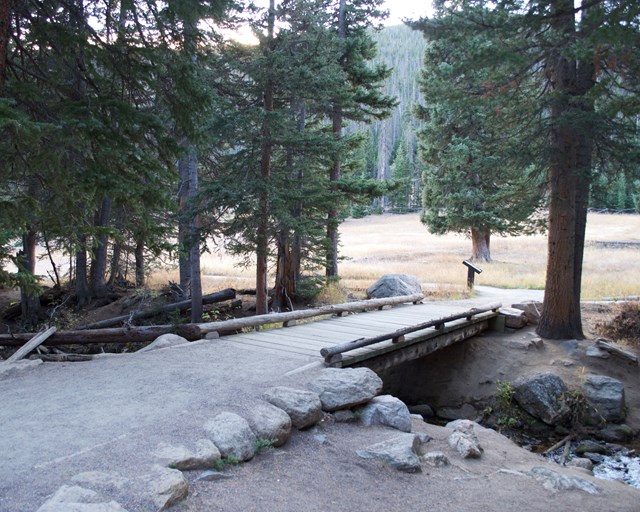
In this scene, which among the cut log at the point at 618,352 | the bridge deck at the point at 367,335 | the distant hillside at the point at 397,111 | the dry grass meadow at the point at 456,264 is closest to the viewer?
the bridge deck at the point at 367,335

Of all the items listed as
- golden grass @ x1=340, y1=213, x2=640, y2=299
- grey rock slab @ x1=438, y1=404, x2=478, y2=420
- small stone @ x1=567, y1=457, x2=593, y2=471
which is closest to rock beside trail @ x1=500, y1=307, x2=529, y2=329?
grey rock slab @ x1=438, y1=404, x2=478, y2=420

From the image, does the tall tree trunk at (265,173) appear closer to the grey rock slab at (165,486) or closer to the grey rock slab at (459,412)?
the grey rock slab at (459,412)

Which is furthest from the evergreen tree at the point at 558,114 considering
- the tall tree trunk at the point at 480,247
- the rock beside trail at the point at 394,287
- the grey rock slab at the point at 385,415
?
the tall tree trunk at the point at 480,247

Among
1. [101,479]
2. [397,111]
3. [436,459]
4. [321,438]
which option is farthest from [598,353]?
[397,111]

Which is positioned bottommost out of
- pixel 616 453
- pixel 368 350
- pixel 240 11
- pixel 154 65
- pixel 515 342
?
pixel 616 453

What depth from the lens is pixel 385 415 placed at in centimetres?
581

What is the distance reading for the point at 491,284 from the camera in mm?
20609

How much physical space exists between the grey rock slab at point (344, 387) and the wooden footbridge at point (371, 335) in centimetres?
71

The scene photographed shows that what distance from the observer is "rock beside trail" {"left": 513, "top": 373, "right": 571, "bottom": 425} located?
8.93 metres

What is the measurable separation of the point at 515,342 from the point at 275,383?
7.06m

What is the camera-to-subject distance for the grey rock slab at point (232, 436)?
4.29 m

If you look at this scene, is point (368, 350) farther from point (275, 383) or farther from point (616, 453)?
point (616, 453)

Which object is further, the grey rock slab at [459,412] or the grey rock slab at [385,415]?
the grey rock slab at [459,412]

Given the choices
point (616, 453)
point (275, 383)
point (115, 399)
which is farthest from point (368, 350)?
point (616, 453)
